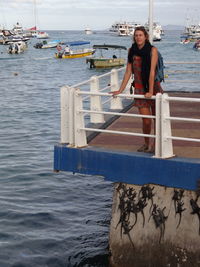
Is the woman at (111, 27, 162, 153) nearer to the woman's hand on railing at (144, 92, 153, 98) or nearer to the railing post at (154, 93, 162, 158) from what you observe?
the woman's hand on railing at (144, 92, 153, 98)

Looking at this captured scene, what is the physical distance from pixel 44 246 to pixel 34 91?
33.1 metres

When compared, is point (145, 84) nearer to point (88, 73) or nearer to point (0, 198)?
point (0, 198)

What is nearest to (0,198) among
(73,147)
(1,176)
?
(1,176)

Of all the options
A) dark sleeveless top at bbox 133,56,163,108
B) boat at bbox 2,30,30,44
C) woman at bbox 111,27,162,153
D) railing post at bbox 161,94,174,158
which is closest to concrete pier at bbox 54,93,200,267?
railing post at bbox 161,94,174,158

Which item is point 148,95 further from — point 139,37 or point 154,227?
point 154,227

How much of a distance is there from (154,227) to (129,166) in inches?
38.3

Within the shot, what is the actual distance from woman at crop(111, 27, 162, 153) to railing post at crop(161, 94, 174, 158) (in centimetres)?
27

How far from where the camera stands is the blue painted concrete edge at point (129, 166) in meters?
7.41

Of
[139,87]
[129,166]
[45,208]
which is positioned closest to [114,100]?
[45,208]

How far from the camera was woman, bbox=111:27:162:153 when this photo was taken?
7.49 meters

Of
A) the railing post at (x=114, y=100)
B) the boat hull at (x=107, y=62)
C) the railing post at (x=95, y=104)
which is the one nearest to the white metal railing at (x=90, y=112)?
the railing post at (x=95, y=104)

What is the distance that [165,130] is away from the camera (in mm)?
7453

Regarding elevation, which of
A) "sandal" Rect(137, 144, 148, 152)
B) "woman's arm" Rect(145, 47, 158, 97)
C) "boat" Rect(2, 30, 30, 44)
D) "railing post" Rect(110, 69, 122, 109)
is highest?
"woman's arm" Rect(145, 47, 158, 97)

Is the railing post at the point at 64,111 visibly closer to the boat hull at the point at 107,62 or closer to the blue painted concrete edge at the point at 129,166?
the blue painted concrete edge at the point at 129,166
